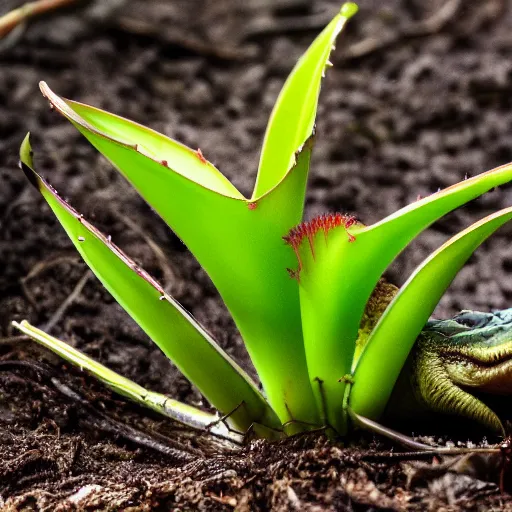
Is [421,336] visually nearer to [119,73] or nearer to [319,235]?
[319,235]

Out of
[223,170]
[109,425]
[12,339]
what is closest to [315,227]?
[109,425]

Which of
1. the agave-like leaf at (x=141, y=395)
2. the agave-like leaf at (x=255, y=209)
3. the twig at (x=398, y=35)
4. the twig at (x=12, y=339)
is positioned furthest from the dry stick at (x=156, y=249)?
the twig at (x=398, y=35)

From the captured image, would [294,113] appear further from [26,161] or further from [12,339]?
[12,339]

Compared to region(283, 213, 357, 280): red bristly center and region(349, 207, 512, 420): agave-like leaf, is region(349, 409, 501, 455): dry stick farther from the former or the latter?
region(283, 213, 357, 280): red bristly center

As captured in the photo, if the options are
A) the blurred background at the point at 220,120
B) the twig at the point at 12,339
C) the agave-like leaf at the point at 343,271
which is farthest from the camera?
the blurred background at the point at 220,120

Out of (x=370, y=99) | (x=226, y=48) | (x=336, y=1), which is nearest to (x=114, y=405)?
(x=370, y=99)

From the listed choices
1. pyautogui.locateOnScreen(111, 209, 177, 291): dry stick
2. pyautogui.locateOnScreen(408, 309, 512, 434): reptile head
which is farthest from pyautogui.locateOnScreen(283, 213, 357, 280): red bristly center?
pyautogui.locateOnScreen(111, 209, 177, 291): dry stick

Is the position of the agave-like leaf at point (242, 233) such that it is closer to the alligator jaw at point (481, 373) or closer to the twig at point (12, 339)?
the alligator jaw at point (481, 373)
